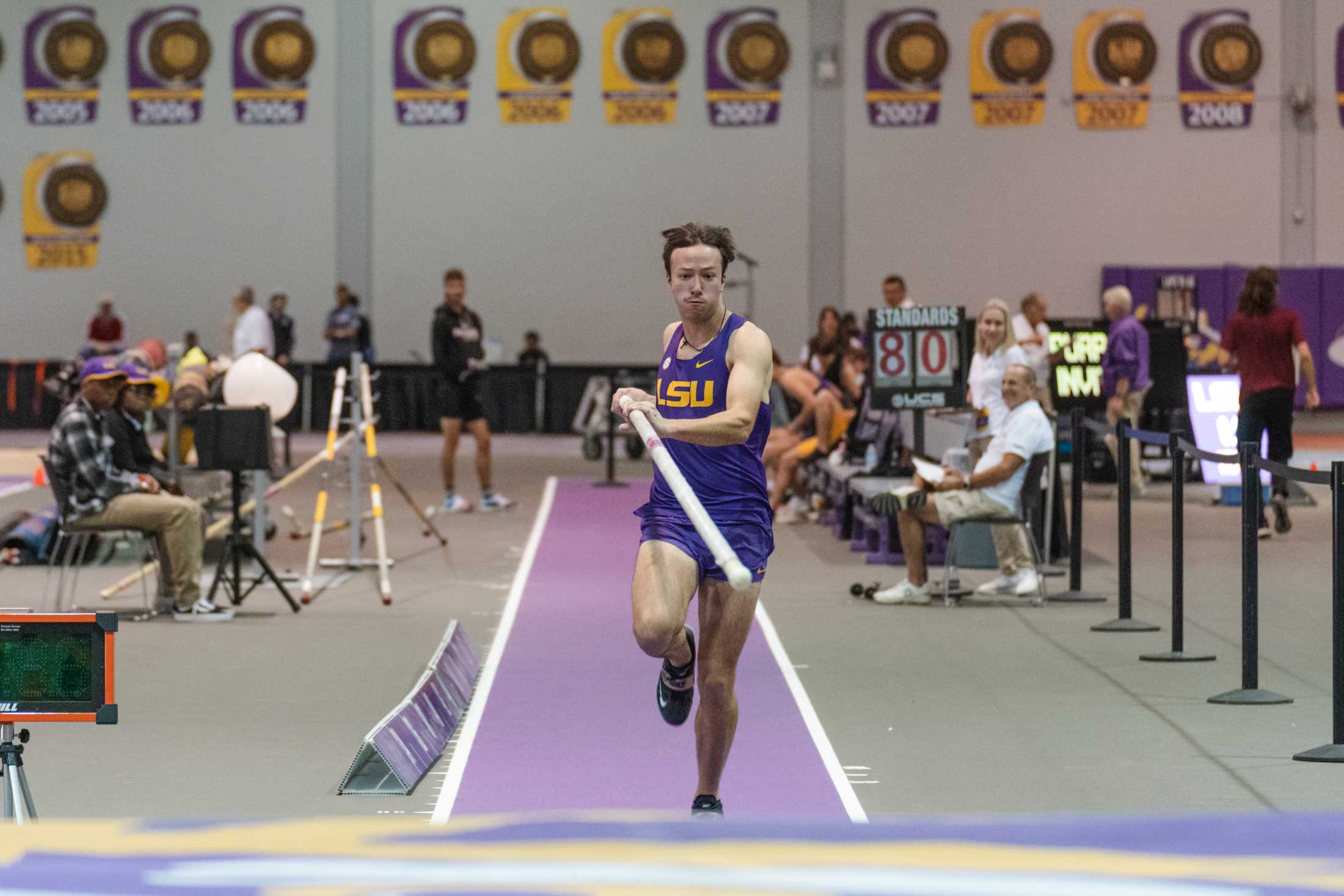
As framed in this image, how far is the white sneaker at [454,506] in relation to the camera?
1518 centimetres

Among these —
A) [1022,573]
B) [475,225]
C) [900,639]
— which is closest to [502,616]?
[900,639]

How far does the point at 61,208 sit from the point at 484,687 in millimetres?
20633

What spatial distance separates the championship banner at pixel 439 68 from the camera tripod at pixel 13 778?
876 inches

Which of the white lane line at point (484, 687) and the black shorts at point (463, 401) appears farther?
the black shorts at point (463, 401)

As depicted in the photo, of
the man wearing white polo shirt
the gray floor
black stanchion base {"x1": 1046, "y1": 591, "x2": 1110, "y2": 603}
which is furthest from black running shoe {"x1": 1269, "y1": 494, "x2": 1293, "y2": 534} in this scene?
the man wearing white polo shirt

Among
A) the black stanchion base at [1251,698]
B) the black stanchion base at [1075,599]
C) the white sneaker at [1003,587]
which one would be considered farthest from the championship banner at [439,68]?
the black stanchion base at [1251,698]

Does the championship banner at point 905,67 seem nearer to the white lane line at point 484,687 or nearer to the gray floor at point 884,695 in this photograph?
the white lane line at point 484,687

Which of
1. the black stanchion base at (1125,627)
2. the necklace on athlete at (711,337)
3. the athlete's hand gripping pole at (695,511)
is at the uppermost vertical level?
the necklace on athlete at (711,337)

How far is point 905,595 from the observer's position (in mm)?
10172

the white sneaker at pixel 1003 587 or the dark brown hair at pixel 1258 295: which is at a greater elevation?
the dark brown hair at pixel 1258 295

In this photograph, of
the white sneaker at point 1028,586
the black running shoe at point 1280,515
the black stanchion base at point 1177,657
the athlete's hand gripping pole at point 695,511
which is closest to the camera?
the athlete's hand gripping pole at point 695,511

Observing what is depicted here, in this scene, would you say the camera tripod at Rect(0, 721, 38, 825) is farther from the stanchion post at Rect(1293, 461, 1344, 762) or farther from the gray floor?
the stanchion post at Rect(1293, 461, 1344, 762)

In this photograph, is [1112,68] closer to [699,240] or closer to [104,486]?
[104,486]

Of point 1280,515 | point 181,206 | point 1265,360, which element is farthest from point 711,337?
point 181,206
